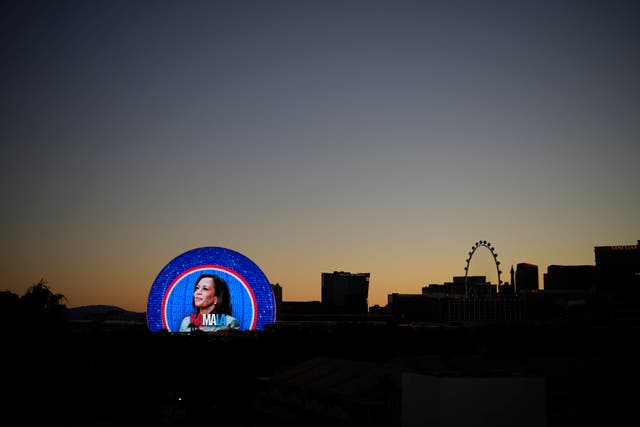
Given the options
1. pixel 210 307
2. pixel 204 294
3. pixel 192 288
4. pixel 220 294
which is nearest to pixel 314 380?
pixel 210 307

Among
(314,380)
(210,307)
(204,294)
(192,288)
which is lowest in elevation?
(314,380)

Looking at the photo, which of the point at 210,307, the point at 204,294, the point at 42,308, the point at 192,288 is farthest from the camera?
the point at 192,288

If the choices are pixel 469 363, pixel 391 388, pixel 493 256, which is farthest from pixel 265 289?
pixel 493 256

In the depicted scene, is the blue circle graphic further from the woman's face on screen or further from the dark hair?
the woman's face on screen

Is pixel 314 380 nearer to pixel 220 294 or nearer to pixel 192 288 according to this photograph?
pixel 220 294

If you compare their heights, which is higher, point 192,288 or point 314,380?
point 192,288

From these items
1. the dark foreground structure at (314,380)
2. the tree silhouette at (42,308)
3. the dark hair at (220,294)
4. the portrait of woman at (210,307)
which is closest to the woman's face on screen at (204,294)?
the portrait of woman at (210,307)

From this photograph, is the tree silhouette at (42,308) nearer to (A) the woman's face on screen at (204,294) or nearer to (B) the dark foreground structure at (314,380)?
(B) the dark foreground structure at (314,380)

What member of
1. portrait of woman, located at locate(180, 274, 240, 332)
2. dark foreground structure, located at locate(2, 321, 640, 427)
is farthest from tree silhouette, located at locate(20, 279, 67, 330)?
portrait of woman, located at locate(180, 274, 240, 332)
